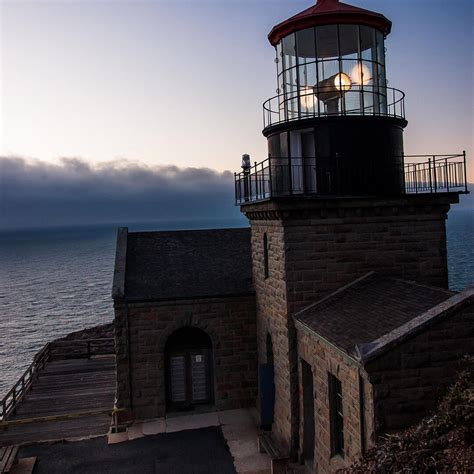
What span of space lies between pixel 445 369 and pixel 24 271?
126 meters

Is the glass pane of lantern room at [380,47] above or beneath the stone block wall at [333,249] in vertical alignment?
above

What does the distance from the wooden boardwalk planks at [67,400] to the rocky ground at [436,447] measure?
11074 mm

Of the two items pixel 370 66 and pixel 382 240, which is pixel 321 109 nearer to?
pixel 370 66

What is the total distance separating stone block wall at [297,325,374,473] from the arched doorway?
194 inches

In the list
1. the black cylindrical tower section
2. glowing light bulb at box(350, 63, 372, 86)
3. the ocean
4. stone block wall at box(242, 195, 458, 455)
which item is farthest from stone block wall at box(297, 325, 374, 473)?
the ocean

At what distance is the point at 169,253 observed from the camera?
18.5 meters

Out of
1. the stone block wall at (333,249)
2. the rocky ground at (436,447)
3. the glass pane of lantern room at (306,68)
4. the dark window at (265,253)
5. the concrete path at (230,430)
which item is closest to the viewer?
the rocky ground at (436,447)

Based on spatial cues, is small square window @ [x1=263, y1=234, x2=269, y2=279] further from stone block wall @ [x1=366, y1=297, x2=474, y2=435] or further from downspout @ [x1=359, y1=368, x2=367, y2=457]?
stone block wall @ [x1=366, y1=297, x2=474, y2=435]

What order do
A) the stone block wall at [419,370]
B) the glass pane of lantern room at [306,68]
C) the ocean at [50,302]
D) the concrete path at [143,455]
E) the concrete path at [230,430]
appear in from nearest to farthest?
the stone block wall at [419,370] < the concrete path at [143,455] < the concrete path at [230,430] < the glass pane of lantern room at [306,68] < the ocean at [50,302]

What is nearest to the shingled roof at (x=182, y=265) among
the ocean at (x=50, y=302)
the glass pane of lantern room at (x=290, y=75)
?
the glass pane of lantern room at (x=290, y=75)

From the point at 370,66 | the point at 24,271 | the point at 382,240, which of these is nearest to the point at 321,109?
the point at 370,66

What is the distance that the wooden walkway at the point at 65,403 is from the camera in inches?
625

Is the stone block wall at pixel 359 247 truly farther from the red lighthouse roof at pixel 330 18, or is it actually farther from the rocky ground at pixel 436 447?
the rocky ground at pixel 436 447

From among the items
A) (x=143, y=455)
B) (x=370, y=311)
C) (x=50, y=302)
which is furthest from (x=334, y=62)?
(x=50, y=302)
